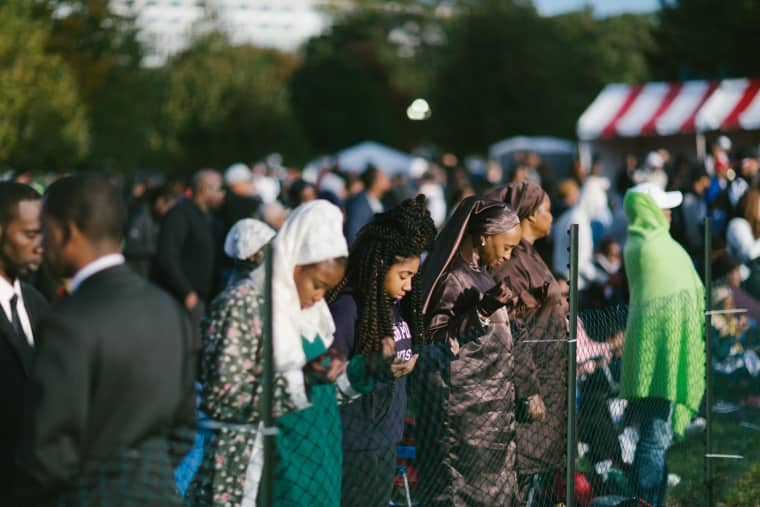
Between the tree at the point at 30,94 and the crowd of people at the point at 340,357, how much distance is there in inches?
882

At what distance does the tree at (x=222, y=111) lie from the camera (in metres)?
69.7

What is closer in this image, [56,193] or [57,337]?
[57,337]

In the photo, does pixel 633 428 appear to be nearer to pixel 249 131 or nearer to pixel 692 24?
pixel 692 24

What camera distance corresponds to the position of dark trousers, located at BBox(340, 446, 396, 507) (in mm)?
5348

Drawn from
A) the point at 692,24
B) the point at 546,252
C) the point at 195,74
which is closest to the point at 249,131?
the point at 195,74

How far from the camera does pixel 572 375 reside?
5.91 meters

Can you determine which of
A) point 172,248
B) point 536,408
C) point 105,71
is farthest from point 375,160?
point 536,408

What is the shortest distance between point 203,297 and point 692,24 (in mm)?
34799

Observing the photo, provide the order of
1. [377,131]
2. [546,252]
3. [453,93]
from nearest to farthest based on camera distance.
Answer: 1. [546,252]
2. [453,93]
3. [377,131]

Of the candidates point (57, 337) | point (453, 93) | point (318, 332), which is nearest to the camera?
point (57, 337)

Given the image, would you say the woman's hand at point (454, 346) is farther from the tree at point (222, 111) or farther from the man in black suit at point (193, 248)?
the tree at point (222, 111)

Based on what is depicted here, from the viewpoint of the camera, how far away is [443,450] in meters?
5.86

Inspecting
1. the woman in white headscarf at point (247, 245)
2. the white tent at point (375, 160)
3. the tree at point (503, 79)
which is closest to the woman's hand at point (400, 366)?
the woman in white headscarf at point (247, 245)

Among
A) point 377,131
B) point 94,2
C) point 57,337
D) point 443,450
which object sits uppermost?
point 377,131
